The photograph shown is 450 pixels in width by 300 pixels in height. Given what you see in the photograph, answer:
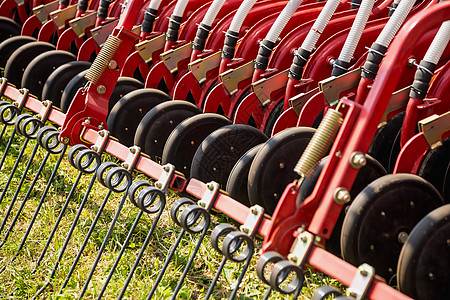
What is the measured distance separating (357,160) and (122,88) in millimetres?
2019

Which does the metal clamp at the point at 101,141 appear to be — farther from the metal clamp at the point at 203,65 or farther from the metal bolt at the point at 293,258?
the metal bolt at the point at 293,258

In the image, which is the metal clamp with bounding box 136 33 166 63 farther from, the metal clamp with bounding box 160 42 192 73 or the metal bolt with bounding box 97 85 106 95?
the metal bolt with bounding box 97 85 106 95

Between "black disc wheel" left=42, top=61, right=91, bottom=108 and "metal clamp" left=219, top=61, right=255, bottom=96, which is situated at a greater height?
"metal clamp" left=219, top=61, right=255, bottom=96

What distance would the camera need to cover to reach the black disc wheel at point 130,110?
3619mm

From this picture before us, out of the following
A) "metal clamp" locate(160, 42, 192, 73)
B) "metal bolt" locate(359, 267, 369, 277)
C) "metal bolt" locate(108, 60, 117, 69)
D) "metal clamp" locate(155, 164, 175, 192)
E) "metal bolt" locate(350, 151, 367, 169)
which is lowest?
"metal clamp" locate(155, 164, 175, 192)

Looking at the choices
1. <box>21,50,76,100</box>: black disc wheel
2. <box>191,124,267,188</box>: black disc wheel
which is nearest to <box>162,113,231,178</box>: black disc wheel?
<box>191,124,267,188</box>: black disc wheel

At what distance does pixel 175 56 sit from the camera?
383 centimetres

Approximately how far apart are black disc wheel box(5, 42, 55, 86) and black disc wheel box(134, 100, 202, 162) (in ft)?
5.03

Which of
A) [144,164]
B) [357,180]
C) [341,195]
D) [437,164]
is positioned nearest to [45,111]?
[144,164]

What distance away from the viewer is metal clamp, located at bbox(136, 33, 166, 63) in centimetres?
395

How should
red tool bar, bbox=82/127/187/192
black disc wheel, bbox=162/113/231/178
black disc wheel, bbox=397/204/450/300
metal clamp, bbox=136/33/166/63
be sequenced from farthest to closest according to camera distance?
metal clamp, bbox=136/33/166/63 → black disc wheel, bbox=162/113/231/178 → red tool bar, bbox=82/127/187/192 → black disc wheel, bbox=397/204/450/300

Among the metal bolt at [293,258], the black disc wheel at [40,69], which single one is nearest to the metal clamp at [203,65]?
the black disc wheel at [40,69]

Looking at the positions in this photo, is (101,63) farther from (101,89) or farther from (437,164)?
(437,164)

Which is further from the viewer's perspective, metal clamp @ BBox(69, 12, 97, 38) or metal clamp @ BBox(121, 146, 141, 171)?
metal clamp @ BBox(69, 12, 97, 38)
